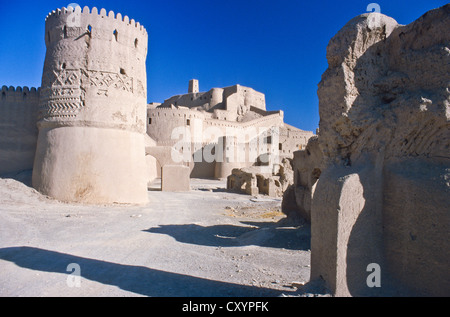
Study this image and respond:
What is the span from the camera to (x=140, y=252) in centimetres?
509

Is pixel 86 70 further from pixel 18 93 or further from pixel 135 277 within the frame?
pixel 135 277

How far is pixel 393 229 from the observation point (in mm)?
2891

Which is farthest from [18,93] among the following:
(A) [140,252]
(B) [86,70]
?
(A) [140,252]

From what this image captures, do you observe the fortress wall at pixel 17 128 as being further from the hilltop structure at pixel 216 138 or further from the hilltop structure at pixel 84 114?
the hilltop structure at pixel 216 138

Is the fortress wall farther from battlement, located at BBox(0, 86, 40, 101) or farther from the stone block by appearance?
the stone block

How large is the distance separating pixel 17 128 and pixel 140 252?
9239 millimetres

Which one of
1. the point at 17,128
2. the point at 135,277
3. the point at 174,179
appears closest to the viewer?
the point at 135,277

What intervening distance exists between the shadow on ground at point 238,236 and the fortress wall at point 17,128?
7.45 m

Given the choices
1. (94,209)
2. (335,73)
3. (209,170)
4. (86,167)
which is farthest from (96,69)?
(209,170)

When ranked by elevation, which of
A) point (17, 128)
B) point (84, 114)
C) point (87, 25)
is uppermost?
point (87, 25)

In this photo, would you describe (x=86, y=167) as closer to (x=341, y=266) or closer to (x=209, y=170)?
(x=341, y=266)

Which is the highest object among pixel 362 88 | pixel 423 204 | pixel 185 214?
pixel 362 88

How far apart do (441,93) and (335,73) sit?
3.24 feet
